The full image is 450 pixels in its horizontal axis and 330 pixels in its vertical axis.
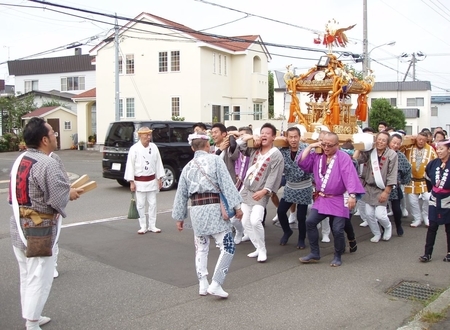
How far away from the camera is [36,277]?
13.9ft

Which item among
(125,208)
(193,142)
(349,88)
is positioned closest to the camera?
→ (193,142)

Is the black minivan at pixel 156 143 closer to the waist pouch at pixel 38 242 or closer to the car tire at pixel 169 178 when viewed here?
the car tire at pixel 169 178

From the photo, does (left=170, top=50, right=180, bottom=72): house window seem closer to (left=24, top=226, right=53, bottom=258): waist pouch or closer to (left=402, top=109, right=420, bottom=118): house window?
(left=24, top=226, right=53, bottom=258): waist pouch

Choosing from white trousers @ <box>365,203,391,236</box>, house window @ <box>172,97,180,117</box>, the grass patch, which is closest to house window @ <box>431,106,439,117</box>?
house window @ <box>172,97,180,117</box>

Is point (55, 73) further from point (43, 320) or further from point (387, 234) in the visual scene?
point (43, 320)

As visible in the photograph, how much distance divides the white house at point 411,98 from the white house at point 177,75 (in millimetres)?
20489

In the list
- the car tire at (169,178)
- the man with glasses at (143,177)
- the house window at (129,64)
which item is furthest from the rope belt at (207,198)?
the house window at (129,64)

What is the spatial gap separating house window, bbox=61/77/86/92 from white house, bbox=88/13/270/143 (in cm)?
1142

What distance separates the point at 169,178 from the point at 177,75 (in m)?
15.5

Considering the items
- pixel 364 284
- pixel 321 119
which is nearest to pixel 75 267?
pixel 364 284

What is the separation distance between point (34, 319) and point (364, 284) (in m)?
3.53

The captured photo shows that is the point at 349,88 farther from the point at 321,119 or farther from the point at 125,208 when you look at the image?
the point at 125,208

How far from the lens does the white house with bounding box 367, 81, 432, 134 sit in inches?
1852

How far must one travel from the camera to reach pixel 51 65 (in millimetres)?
42594
